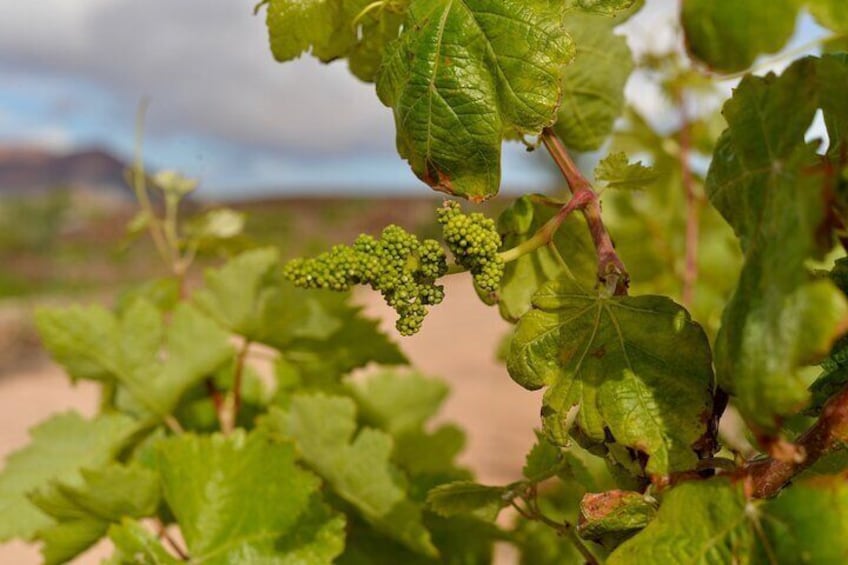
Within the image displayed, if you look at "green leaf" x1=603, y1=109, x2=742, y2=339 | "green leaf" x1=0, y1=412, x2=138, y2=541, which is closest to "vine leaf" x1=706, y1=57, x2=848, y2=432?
"green leaf" x1=0, y1=412, x2=138, y2=541

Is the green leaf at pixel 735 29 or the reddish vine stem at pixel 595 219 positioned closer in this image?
the green leaf at pixel 735 29

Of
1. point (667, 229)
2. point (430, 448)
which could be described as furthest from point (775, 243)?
point (667, 229)

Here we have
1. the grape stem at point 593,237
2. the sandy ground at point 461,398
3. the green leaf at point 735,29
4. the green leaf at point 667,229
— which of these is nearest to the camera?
the green leaf at point 735,29

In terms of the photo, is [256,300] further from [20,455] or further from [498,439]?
[498,439]

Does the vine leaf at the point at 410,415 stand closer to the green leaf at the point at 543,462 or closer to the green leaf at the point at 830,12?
the green leaf at the point at 543,462

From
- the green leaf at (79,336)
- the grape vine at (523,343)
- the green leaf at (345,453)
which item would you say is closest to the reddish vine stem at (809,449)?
the grape vine at (523,343)

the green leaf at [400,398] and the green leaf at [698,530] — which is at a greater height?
the green leaf at [400,398]

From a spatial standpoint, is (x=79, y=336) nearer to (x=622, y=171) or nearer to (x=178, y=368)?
(x=178, y=368)
